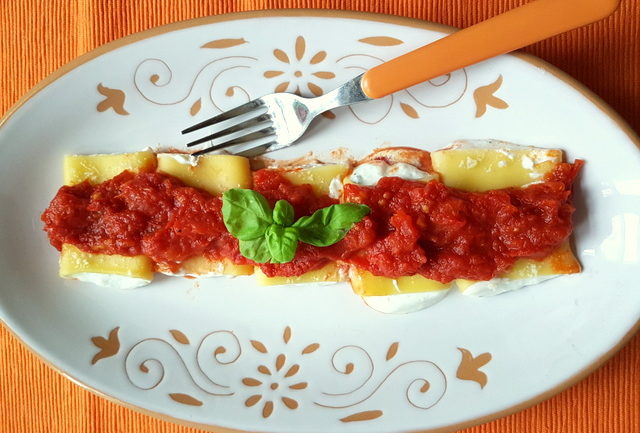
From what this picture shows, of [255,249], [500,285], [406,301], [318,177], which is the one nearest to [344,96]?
[318,177]

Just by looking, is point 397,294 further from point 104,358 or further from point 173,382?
point 104,358

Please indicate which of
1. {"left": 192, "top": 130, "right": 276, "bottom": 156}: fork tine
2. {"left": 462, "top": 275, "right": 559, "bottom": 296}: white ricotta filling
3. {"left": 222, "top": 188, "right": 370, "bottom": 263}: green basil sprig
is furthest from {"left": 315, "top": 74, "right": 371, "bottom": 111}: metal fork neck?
{"left": 462, "top": 275, "right": 559, "bottom": 296}: white ricotta filling

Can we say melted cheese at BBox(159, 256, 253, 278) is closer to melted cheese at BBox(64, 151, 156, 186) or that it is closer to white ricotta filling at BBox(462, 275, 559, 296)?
melted cheese at BBox(64, 151, 156, 186)

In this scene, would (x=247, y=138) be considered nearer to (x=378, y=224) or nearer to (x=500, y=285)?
(x=378, y=224)

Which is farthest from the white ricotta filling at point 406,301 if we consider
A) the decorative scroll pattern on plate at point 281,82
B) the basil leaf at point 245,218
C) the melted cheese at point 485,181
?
the decorative scroll pattern on plate at point 281,82

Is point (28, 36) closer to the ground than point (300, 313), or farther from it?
farther from it

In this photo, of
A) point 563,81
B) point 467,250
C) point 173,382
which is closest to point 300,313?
point 173,382
